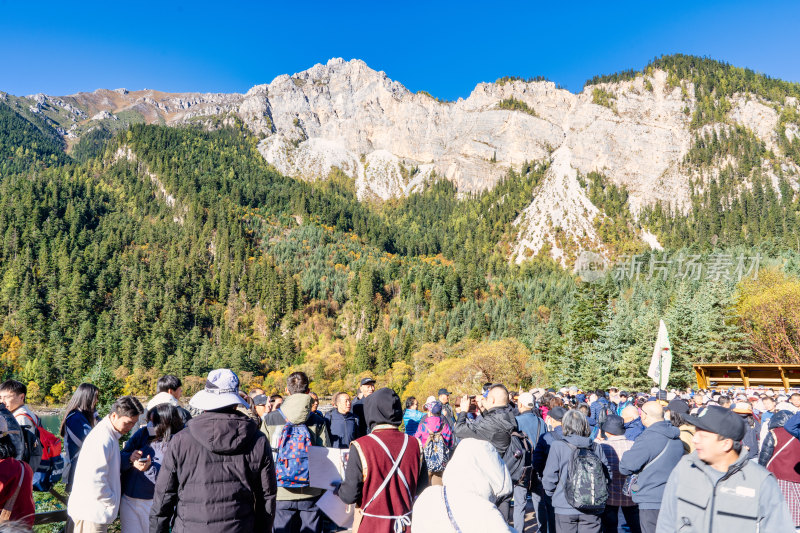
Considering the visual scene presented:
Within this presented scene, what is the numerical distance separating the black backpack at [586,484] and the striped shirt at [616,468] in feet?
3.72

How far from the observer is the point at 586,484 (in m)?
5.12

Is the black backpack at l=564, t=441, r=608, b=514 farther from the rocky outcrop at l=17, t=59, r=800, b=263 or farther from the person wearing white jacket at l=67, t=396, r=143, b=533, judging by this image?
the rocky outcrop at l=17, t=59, r=800, b=263

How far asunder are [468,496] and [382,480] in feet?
5.69

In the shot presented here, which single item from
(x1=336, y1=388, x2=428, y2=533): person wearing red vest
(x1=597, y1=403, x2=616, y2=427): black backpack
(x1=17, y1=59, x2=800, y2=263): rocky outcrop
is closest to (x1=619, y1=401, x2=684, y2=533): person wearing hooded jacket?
(x1=336, y1=388, x2=428, y2=533): person wearing red vest

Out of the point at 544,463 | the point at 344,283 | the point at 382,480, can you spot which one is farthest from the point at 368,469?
the point at 344,283

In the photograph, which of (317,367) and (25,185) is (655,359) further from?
(25,185)

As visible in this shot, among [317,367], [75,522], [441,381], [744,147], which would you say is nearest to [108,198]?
[317,367]

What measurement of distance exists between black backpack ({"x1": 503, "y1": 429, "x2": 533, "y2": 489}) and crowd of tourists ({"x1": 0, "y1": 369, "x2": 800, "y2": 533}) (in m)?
0.02

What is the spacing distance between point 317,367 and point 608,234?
335ft

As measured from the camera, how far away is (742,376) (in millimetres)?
28156

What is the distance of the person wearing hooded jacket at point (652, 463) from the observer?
5125 mm

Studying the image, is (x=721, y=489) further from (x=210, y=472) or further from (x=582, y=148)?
(x=582, y=148)

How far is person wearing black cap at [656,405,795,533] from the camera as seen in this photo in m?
3.00

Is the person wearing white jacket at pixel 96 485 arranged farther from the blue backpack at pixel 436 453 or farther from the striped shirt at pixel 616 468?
the striped shirt at pixel 616 468
